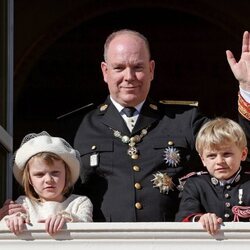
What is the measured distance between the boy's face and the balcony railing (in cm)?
32

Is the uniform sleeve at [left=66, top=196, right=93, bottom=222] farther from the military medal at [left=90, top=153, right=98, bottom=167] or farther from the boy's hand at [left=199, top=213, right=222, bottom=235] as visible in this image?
the boy's hand at [left=199, top=213, right=222, bottom=235]

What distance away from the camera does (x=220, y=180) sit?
4.28 meters

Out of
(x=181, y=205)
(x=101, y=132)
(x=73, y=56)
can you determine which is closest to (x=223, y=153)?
(x=181, y=205)

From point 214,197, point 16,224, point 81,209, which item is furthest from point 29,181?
point 214,197

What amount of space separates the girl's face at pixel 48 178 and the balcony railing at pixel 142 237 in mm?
272

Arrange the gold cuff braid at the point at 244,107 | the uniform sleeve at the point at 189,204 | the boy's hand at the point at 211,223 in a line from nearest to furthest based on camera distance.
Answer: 1. the boy's hand at the point at 211,223
2. the uniform sleeve at the point at 189,204
3. the gold cuff braid at the point at 244,107

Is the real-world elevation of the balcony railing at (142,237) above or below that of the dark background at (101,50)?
below

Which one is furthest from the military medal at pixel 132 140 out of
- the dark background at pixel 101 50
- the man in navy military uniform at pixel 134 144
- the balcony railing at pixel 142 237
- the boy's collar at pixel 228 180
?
the dark background at pixel 101 50

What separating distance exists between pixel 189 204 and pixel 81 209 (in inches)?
13.8

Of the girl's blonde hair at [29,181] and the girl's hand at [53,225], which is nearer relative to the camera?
the girl's hand at [53,225]

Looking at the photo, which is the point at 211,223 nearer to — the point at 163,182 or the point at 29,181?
the point at 163,182

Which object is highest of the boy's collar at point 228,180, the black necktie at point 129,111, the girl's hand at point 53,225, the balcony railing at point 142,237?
the black necktie at point 129,111

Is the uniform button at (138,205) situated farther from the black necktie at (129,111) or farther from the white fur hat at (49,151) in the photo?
the black necktie at (129,111)

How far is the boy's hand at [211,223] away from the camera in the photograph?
3941mm
